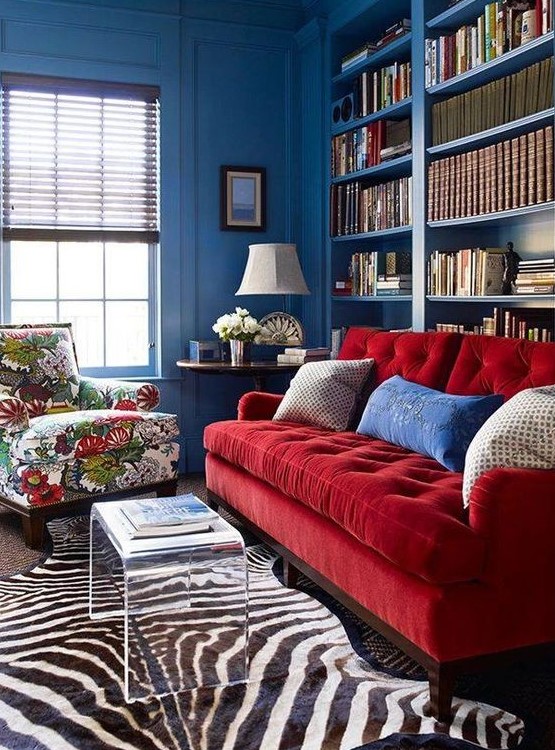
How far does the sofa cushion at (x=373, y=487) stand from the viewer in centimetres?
213

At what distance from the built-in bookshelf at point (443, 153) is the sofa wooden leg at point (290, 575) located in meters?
1.46

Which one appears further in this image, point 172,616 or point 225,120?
point 225,120

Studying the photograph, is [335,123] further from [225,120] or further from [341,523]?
[341,523]

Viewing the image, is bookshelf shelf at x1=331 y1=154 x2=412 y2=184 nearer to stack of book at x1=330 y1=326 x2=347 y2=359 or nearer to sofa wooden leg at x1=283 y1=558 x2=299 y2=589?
stack of book at x1=330 y1=326 x2=347 y2=359

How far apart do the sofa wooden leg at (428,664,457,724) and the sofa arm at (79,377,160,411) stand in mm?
2412

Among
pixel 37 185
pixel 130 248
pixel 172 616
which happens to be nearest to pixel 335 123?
pixel 130 248

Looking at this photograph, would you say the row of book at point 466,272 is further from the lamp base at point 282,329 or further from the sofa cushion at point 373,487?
the lamp base at point 282,329

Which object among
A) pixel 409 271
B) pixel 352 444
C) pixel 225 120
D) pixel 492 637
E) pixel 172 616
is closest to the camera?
pixel 492 637

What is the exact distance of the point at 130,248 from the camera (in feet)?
17.4

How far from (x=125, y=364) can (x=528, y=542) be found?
3.59 m

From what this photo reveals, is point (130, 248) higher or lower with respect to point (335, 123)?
lower

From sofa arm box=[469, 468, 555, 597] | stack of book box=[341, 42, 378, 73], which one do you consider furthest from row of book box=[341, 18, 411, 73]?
sofa arm box=[469, 468, 555, 597]

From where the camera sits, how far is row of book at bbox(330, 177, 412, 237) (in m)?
4.56

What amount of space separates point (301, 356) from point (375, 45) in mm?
1775
